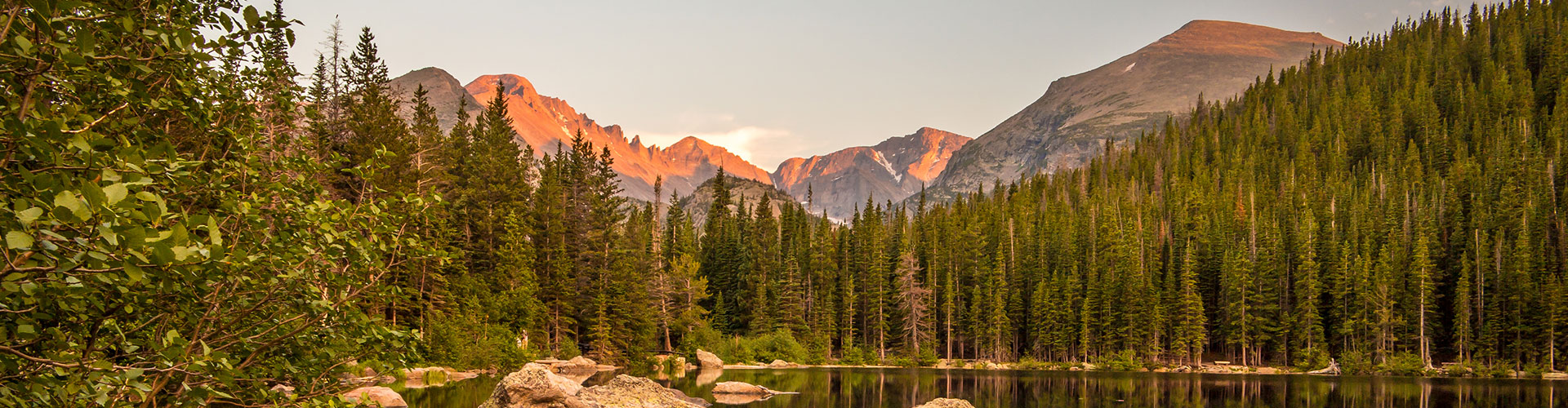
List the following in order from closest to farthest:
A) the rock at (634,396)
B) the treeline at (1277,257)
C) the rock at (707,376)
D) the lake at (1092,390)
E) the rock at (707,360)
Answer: the rock at (634,396)
the lake at (1092,390)
the rock at (707,376)
the rock at (707,360)
the treeline at (1277,257)

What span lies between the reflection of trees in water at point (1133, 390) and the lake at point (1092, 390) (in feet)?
0.21

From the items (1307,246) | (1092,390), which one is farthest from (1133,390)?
(1307,246)

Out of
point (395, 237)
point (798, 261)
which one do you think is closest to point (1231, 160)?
point (798, 261)

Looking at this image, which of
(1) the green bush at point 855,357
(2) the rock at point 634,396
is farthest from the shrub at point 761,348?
(2) the rock at point 634,396

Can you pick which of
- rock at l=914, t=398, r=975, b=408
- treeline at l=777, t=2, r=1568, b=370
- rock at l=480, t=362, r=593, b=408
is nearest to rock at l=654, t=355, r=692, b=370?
treeline at l=777, t=2, r=1568, b=370

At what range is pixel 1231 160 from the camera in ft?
462

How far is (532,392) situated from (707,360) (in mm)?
49270

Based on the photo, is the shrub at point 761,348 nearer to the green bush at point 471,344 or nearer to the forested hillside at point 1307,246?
the forested hillside at point 1307,246

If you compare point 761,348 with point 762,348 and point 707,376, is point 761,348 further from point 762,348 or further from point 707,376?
point 707,376

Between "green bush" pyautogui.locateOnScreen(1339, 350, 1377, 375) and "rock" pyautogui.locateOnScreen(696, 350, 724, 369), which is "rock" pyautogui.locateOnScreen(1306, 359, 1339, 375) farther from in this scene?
"rock" pyautogui.locateOnScreen(696, 350, 724, 369)

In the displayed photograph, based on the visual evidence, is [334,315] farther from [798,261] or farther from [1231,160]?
[1231,160]

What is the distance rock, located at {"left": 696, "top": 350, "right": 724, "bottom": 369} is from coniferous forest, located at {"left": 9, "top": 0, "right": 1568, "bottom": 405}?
408cm

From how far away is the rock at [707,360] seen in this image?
72.9m

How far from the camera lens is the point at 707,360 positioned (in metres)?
73.1
